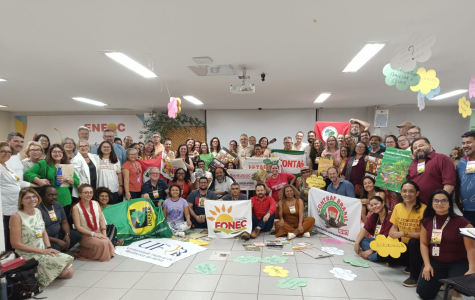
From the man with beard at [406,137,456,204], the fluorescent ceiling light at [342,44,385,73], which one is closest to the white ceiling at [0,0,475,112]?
the fluorescent ceiling light at [342,44,385,73]

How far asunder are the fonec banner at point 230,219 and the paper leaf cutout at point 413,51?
121 inches

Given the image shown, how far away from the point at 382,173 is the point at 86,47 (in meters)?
4.70

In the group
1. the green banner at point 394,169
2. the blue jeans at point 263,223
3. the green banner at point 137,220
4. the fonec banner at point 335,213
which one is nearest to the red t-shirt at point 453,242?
the green banner at point 394,169

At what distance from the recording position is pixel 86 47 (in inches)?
149

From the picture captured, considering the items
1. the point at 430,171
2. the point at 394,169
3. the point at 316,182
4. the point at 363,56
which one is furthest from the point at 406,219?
the point at 363,56

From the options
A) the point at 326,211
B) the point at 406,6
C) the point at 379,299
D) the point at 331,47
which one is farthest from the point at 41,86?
the point at 379,299

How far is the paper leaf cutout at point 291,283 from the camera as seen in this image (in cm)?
309

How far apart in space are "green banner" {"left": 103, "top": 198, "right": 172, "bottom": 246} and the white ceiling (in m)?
2.40

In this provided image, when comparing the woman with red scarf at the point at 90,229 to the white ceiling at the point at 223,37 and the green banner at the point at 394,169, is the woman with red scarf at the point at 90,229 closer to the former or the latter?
the white ceiling at the point at 223,37

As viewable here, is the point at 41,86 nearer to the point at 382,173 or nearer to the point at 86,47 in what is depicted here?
the point at 86,47

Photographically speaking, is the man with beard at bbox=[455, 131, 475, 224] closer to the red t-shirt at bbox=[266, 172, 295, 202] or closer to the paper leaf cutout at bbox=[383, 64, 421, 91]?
the paper leaf cutout at bbox=[383, 64, 421, 91]

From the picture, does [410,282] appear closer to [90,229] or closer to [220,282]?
[220,282]

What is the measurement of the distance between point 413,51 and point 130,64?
4045mm

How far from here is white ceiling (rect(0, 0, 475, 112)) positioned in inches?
106
